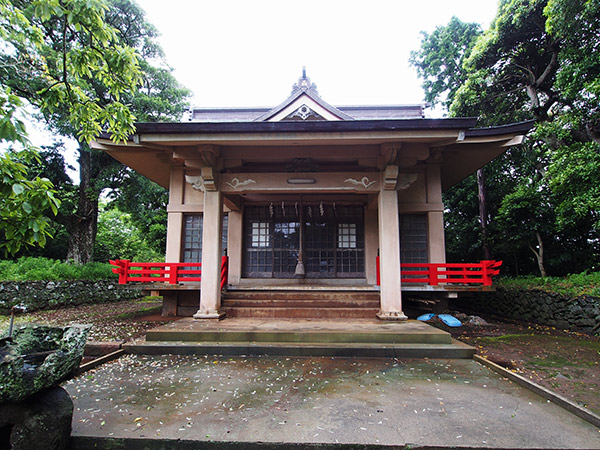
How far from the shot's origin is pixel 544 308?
904cm

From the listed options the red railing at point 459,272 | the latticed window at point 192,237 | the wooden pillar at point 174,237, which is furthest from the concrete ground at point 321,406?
the latticed window at point 192,237

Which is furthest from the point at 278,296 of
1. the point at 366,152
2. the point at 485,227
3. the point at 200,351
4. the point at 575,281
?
the point at 485,227

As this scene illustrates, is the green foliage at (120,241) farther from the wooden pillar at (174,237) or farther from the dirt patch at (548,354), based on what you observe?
the dirt patch at (548,354)

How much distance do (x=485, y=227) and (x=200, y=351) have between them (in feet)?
43.2

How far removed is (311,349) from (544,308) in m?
7.62

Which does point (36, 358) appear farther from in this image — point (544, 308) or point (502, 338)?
point (544, 308)

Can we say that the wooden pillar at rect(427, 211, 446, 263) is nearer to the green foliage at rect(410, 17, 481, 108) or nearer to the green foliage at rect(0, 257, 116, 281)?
the green foliage at rect(410, 17, 481, 108)

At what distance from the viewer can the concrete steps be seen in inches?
288

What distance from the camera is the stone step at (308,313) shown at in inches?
287

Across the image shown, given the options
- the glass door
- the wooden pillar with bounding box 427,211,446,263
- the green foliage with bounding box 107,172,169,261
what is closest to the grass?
the wooden pillar with bounding box 427,211,446,263

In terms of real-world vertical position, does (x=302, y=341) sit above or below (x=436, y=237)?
below

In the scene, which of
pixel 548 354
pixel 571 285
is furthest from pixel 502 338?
pixel 571 285

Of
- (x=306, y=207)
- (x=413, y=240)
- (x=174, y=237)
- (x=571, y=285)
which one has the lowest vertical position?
(x=571, y=285)

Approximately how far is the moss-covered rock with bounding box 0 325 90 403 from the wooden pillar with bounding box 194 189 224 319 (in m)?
4.10
